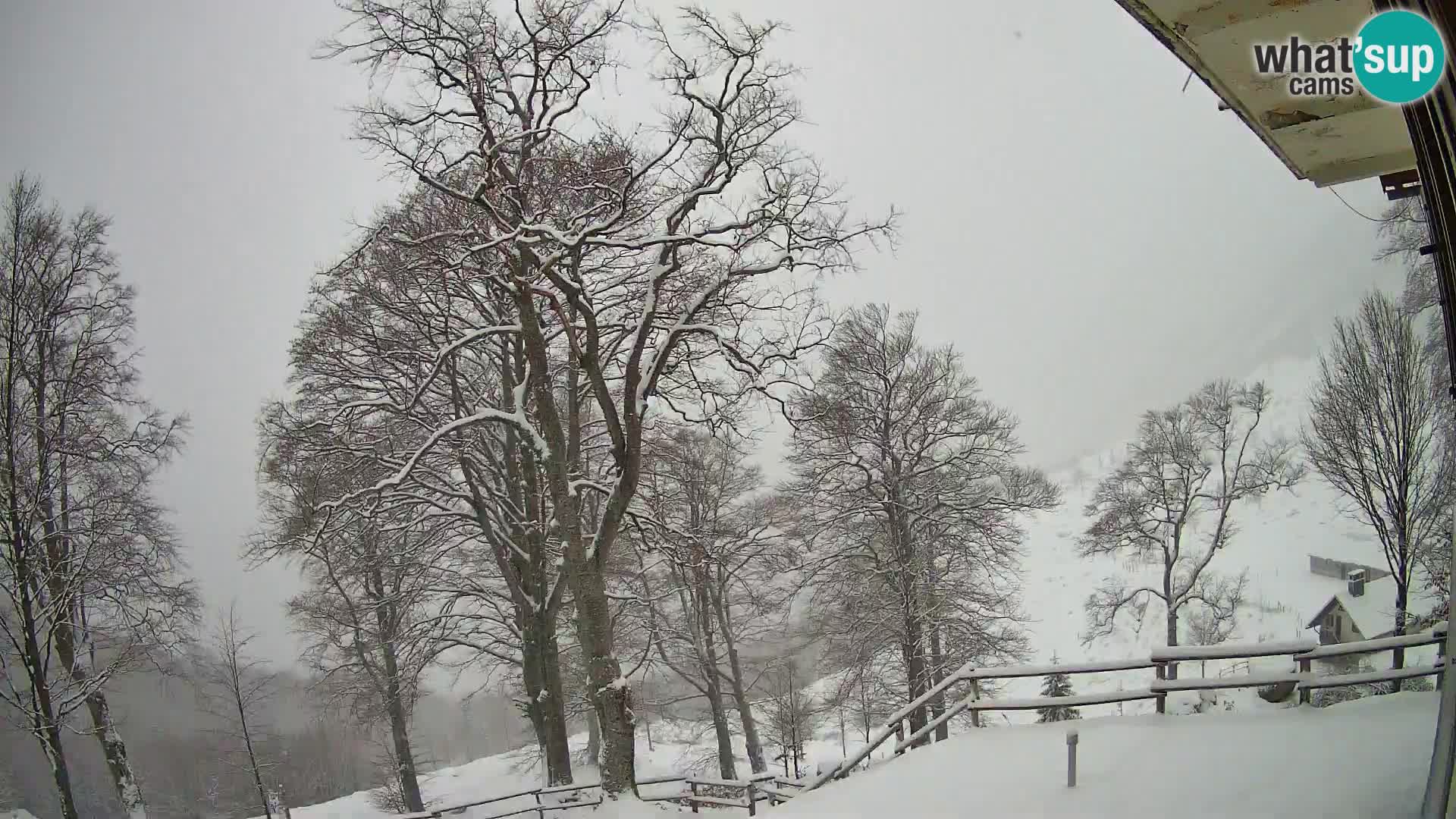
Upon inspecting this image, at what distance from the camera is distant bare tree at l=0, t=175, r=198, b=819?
33.0 feet

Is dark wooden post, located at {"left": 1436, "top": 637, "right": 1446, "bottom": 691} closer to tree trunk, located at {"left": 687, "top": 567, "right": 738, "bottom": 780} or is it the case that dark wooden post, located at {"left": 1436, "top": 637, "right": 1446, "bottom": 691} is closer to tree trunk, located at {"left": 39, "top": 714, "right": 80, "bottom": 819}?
tree trunk, located at {"left": 687, "top": 567, "right": 738, "bottom": 780}

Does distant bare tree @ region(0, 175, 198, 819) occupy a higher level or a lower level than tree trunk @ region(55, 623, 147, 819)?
higher

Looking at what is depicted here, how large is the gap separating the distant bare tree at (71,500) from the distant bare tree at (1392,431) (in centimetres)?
2265

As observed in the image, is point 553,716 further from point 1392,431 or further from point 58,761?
point 1392,431

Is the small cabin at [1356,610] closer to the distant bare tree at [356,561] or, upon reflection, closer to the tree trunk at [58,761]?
the distant bare tree at [356,561]

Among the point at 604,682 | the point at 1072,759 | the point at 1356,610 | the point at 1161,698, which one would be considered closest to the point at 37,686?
the point at 604,682

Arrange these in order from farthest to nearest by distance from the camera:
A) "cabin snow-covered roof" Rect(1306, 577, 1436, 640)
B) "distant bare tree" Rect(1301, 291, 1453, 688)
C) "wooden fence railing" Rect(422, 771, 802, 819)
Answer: "cabin snow-covered roof" Rect(1306, 577, 1436, 640) < "distant bare tree" Rect(1301, 291, 1453, 688) < "wooden fence railing" Rect(422, 771, 802, 819)

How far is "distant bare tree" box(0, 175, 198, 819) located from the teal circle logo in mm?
15406

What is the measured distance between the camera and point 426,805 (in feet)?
56.7

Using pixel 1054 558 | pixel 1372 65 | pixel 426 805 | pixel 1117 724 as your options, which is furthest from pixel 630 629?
pixel 1054 558

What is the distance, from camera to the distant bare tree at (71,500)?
10.1 metres

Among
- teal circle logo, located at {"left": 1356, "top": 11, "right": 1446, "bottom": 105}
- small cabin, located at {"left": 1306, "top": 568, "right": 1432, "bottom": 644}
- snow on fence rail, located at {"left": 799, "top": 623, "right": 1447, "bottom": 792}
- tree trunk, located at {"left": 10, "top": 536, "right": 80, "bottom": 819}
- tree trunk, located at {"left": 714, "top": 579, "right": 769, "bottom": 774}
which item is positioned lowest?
small cabin, located at {"left": 1306, "top": 568, "right": 1432, "bottom": 644}

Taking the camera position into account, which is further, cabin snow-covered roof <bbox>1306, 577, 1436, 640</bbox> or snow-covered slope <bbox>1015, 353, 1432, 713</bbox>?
snow-covered slope <bbox>1015, 353, 1432, 713</bbox>

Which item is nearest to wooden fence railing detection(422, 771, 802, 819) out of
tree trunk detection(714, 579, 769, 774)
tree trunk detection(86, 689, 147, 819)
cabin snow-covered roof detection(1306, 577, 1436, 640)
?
tree trunk detection(86, 689, 147, 819)
